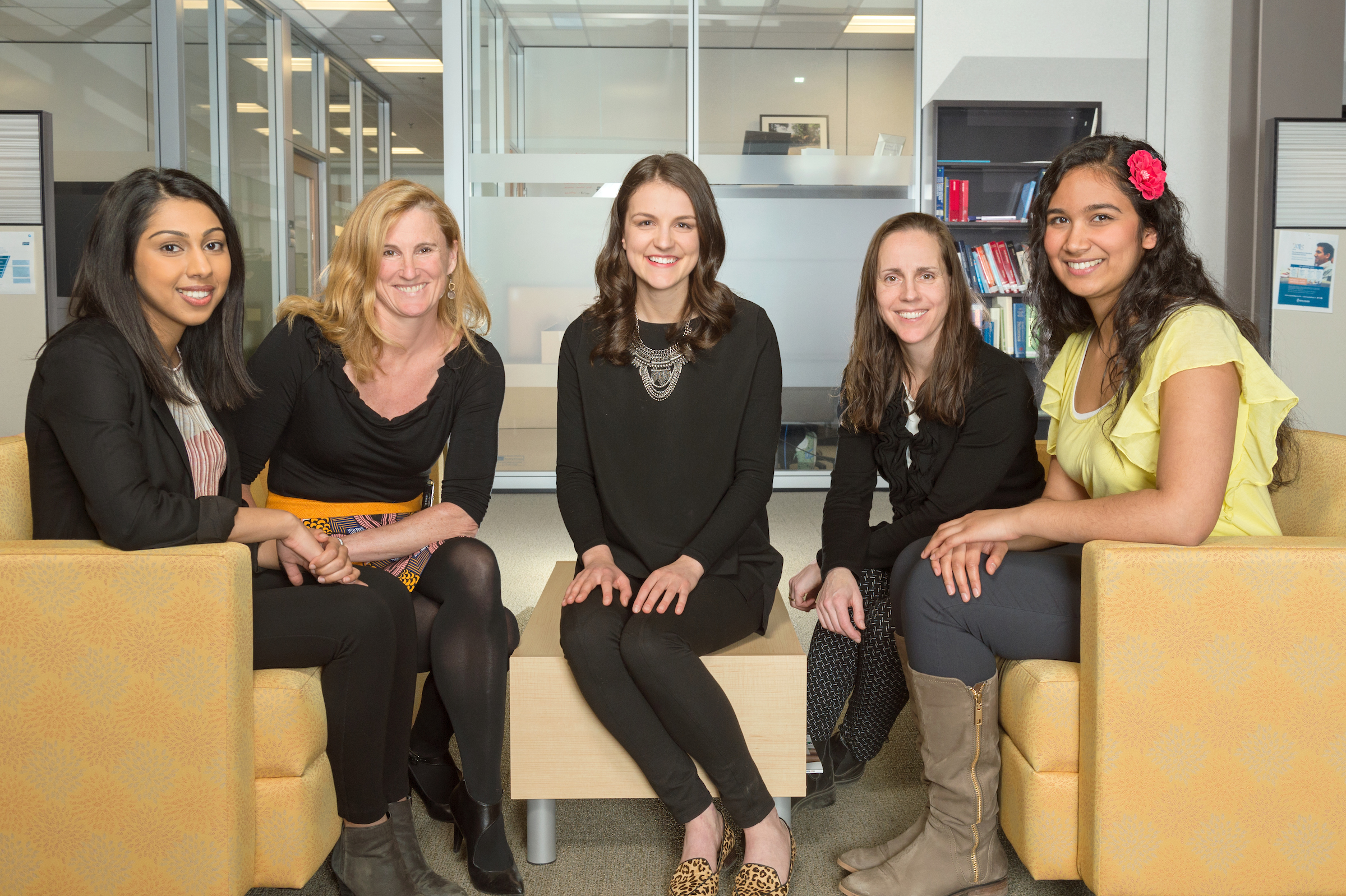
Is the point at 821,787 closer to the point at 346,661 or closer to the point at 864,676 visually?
the point at 864,676

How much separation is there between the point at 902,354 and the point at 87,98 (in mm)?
4378

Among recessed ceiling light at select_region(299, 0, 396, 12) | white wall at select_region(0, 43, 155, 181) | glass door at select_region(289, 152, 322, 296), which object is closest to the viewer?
white wall at select_region(0, 43, 155, 181)

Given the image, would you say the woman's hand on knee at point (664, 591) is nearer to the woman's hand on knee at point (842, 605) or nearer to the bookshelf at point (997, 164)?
the woman's hand on knee at point (842, 605)

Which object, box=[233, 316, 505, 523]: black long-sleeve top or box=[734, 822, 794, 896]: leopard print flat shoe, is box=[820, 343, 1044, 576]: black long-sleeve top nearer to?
box=[734, 822, 794, 896]: leopard print flat shoe

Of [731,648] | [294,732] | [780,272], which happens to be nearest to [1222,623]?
[731,648]

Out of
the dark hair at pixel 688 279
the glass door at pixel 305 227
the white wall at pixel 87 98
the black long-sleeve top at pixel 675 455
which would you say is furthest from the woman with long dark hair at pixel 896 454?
the glass door at pixel 305 227

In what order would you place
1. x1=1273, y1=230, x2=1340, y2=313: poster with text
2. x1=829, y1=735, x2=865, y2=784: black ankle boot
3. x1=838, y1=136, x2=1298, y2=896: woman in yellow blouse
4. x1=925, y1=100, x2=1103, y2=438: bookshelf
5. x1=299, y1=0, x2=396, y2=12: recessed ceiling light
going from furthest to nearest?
x1=299, y1=0, x2=396, y2=12: recessed ceiling light → x1=925, y1=100, x2=1103, y2=438: bookshelf → x1=1273, y1=230, x2=1340, y2=313: poster with text → x1=829, y1=735, x2=865, y2=784: black ankle boot → x1=838, y1=136, x2=1298, y2=896: woman in yellow blouse

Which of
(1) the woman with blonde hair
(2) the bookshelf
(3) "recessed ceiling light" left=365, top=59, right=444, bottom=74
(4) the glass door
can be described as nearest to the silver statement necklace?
(1) the woman with blonde hair

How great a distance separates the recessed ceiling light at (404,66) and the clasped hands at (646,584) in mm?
7390

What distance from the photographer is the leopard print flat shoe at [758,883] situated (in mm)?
1473

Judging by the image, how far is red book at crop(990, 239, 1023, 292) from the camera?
507cm

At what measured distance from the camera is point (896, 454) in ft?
6.18

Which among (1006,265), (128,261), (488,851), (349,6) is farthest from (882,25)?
(488,851)

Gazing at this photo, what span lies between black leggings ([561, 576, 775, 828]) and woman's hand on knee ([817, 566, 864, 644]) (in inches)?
12.1
